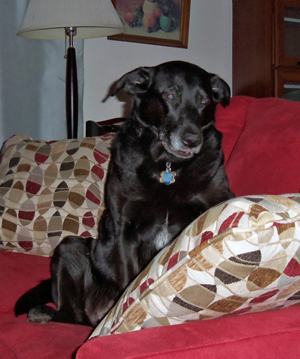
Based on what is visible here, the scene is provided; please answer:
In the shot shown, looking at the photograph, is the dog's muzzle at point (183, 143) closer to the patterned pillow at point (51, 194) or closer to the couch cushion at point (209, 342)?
the patterned pillow at point (51, 194)

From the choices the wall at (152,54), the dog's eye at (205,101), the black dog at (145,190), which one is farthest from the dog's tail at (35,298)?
the wall at (152,54)

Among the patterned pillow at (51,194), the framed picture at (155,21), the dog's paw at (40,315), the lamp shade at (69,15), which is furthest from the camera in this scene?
the framed picture at (155,21)

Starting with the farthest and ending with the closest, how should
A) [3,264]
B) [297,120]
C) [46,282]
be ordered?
[3,264]
[46,282]
[297,120]

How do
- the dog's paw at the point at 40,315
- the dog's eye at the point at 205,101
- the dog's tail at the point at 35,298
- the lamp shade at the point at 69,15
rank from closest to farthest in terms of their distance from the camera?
A: the dog's paw at the point at 40,315 < the dog's tail at the point at 35,298 < the dog's eye at the point at 205,101 < the lamp shade at the point at 69,15

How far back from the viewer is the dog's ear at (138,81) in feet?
4.50

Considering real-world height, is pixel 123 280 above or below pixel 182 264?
→ below

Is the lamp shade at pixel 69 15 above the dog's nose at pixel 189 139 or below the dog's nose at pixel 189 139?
above

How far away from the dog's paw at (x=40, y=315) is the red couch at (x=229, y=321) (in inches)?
1.0

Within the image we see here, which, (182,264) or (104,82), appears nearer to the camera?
(182,264)

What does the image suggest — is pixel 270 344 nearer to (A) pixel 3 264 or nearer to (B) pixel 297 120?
(B) pixel 297 120

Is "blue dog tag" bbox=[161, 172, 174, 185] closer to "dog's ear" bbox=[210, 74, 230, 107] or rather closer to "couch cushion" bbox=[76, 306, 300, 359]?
"dog's ear" bbox=[210, 74, 230, 107]

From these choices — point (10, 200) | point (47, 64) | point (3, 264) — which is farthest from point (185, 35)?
point (3, 264)

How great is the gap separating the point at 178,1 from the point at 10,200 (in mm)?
2076

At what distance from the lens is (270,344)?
55 centimetres
